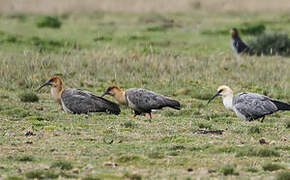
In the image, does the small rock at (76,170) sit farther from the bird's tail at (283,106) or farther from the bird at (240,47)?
the bird at (240,47)

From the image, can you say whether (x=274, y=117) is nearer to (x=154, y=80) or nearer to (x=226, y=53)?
(x=154, y=80)

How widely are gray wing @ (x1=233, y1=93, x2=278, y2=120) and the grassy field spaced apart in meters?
0.21

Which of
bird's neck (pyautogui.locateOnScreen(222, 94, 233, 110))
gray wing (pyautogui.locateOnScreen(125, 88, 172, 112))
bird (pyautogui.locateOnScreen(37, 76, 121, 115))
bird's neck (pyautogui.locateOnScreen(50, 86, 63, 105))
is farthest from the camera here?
bird's neck (pyautogui.locateOnScreen(50, 86, 63, 105))

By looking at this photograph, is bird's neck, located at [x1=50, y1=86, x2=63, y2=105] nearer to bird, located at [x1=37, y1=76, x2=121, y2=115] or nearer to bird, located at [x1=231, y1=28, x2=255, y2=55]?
bird, located at [x1=37, y1=76, x2=121, y2=115]

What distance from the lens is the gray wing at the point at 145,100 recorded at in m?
12.7

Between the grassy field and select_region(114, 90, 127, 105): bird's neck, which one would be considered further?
select_region(114, 90, 127, 105): bird's neck

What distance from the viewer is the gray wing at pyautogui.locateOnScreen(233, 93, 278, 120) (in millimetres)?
12242

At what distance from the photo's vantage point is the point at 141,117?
13102 millimetres

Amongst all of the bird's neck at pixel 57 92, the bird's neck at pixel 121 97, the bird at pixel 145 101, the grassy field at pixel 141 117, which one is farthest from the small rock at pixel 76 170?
the bird's neck at pixel 57 92

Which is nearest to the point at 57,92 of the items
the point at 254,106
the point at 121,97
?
the point at 121,97

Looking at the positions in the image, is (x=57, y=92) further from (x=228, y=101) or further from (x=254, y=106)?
(x=254, y=106)

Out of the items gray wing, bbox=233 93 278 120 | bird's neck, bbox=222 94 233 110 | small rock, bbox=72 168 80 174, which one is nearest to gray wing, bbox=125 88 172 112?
bird's neck, bbox=222 94 233 110

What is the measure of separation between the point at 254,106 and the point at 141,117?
235cm

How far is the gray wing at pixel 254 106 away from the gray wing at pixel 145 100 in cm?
151
